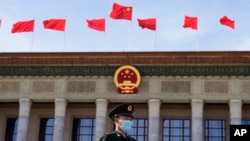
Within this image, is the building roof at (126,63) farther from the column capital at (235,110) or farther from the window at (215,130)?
the window at (215,130)

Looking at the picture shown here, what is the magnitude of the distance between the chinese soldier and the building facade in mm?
21332

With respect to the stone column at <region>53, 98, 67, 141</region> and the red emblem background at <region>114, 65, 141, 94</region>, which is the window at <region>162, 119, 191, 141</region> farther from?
the stone column at <region>53, 98, 67, 141</region>

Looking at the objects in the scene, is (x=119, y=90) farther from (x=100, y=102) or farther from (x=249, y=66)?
(x=249, y=66)

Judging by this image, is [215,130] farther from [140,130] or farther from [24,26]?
[24,26]

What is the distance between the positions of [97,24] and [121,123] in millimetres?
24307

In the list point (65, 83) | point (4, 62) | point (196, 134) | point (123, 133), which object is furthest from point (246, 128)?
point (4, 62)

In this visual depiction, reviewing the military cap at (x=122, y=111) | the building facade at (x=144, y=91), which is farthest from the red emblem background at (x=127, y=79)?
the military cap at (x=122, y=111)

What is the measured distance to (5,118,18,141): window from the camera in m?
31.7

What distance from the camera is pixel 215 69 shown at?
93.5ft

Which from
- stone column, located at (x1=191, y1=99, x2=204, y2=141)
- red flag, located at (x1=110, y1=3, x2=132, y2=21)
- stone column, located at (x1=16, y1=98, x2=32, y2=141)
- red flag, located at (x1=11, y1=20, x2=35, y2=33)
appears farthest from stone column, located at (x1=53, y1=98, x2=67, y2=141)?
stone column, located at (x1=191, y1=99, x2=204, y2=141)

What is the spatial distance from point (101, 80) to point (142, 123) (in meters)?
4.03

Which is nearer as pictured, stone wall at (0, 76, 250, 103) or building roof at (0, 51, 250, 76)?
stone wall at (0, 76, 250, 103)

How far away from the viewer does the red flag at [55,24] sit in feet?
100

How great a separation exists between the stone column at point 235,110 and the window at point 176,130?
3626mm
